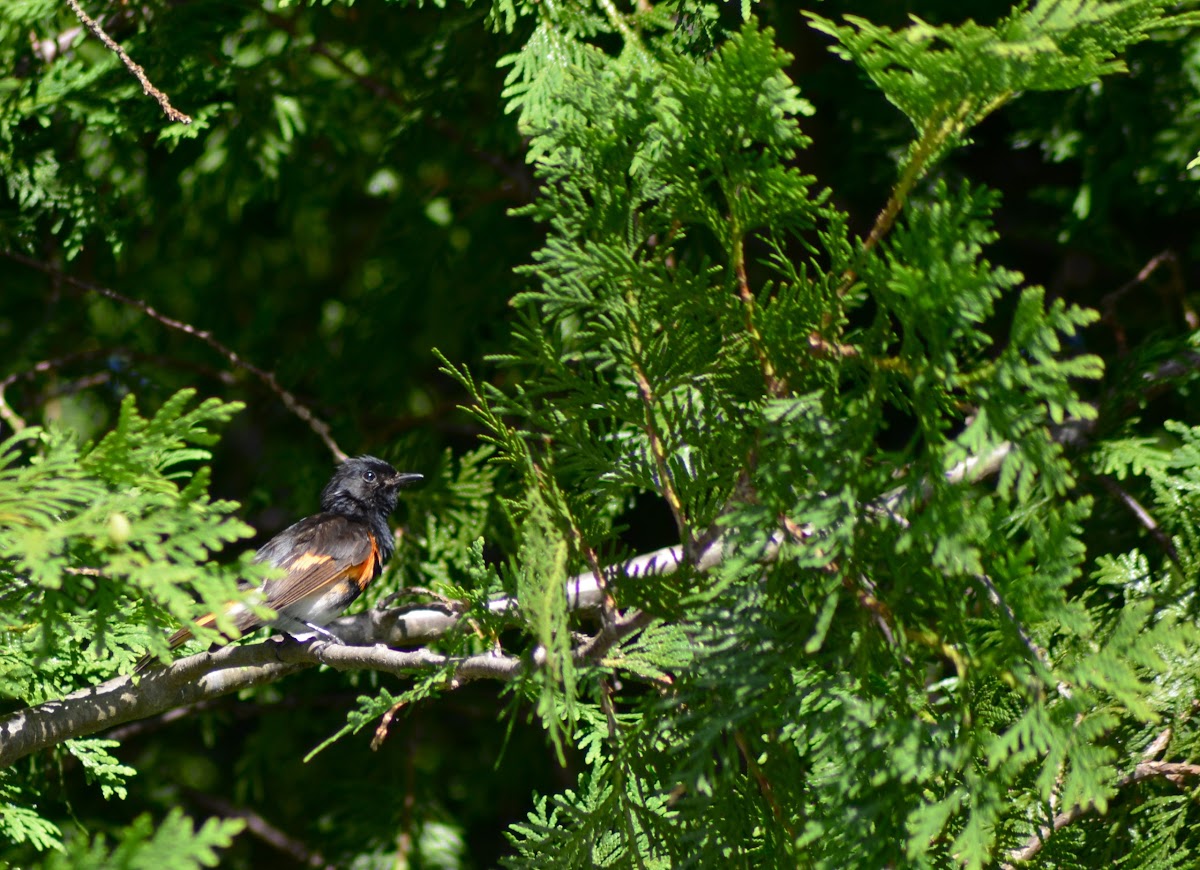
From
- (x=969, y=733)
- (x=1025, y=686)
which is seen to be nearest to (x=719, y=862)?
(x=969, y=733)

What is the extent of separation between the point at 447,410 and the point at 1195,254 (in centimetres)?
242

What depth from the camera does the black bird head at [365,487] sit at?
3.26m

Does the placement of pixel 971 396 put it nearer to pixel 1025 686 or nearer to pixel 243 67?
pixel 1025 686

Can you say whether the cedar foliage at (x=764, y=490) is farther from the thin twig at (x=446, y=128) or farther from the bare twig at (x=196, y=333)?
the thin twig at (x=446, y=128)

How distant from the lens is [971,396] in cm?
145

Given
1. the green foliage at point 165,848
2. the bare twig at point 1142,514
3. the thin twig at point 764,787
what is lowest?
the bare twig at point 1142,514

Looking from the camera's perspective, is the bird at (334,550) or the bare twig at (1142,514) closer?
the bare twig at (1142,514)

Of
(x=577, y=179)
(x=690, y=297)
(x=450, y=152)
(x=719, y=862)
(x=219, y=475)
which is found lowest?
(x=719, y=862)

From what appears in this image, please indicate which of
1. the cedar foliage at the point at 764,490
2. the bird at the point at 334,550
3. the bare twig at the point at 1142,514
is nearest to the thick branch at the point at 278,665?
the cedar foliage at the point at 764,490

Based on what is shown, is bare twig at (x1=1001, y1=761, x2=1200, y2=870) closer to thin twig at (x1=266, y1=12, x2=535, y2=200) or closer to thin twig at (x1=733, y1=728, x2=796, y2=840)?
thin twig at (x1=733, y1=728, x2=796, y2=840)

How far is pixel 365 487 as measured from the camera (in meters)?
3.36

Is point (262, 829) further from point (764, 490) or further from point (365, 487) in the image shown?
point (764, 490)

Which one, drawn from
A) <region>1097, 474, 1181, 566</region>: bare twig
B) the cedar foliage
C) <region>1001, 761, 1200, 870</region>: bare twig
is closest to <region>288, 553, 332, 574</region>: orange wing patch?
the cedar foliage

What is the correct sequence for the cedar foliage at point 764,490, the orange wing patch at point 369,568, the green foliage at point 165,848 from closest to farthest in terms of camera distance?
the green foliage at point 165,848 → the cedar foliage at point 764,490 → the orange wing patch at point 369,568
